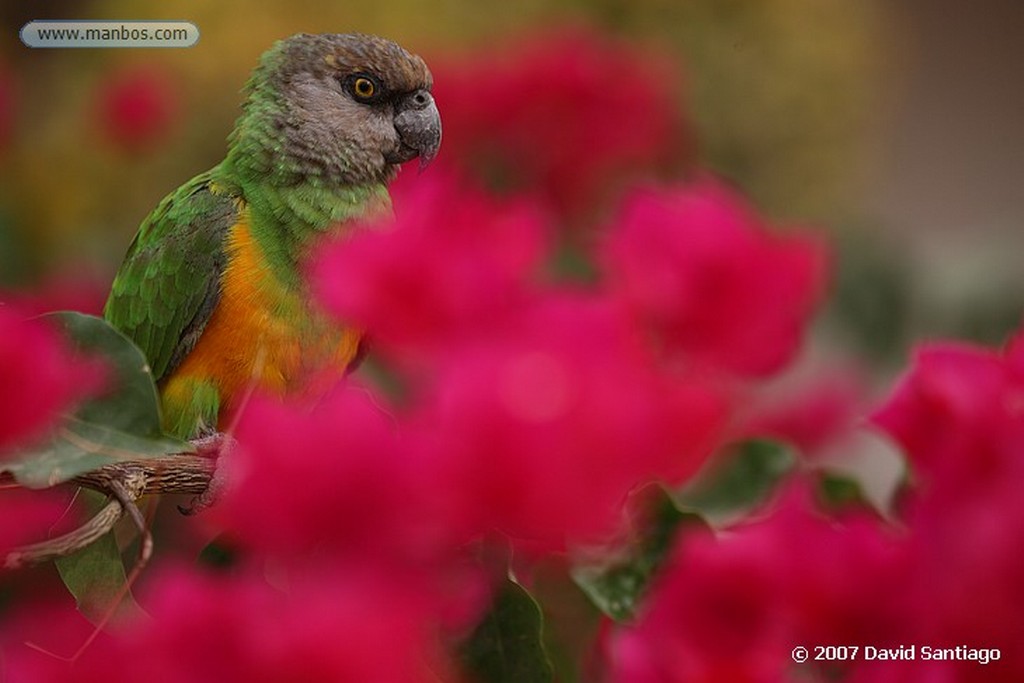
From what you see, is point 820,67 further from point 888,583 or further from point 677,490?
point 888,583

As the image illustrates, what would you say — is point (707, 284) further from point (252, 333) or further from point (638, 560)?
point (252, 333)

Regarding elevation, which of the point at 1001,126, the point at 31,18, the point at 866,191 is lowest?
the point at 866,191

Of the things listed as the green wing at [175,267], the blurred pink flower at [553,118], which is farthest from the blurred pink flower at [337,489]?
the blurred pink flower at [553,118]

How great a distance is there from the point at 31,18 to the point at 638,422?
37cm

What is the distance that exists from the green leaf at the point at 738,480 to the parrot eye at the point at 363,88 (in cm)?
30

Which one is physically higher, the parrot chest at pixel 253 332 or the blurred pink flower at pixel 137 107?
the blurred pink flower at pixel 137 107

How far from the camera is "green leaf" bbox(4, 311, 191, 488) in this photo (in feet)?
0.89

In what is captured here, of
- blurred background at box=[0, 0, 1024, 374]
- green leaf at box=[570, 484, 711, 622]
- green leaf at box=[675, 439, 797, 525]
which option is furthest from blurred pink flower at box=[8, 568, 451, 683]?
blurred background at box=[0, 0, 1024, 374]

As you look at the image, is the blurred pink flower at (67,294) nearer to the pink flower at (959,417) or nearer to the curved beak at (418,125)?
the curved beak at (418,125)

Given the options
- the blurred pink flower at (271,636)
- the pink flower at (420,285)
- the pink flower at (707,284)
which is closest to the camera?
the blurred pink flower at (271,636)

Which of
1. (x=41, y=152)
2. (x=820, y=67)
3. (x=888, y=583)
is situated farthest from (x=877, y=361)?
(x=820, y=67)

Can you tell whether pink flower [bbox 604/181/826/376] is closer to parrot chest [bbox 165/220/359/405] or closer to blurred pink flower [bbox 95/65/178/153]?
parrot chest [bbox 165/220/359/405]

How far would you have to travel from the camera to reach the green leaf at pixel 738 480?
17.3 inches

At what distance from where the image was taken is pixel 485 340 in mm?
268
